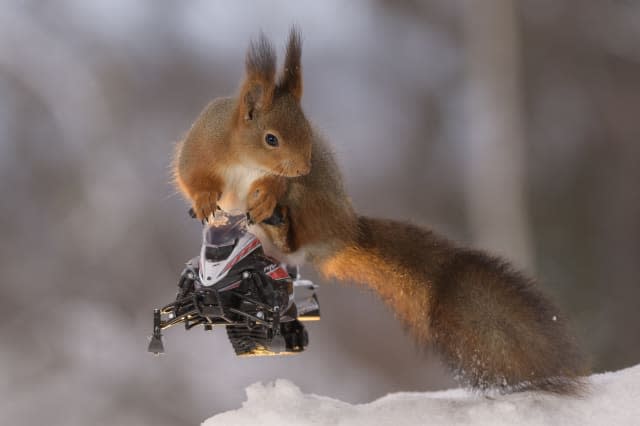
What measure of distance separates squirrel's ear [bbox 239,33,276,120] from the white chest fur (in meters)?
0.09

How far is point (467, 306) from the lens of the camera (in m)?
1.35

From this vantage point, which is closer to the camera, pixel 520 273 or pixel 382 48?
pixel 520 273

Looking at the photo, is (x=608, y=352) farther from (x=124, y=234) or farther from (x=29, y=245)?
(x=29, y=245)

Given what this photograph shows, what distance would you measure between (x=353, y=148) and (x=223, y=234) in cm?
128

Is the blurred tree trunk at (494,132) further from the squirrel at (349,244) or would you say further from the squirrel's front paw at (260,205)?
the squirrel's front paw at (260,205)

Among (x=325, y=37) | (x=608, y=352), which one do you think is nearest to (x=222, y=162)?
(x=325, y=37)

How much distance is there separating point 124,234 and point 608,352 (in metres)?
1.58

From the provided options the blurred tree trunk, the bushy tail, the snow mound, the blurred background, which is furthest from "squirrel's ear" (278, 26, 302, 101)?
the blurred tree trunk

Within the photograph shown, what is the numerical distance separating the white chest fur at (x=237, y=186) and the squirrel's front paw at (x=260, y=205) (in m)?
0.02

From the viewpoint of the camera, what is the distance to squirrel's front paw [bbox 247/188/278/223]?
130cm

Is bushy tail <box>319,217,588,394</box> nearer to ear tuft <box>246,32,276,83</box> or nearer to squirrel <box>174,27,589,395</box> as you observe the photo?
squirrel <box>174,27,589,395</box>

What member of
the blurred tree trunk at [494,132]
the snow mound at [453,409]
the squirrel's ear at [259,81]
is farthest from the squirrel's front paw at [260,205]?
the blurred tree trunk at [494,132]

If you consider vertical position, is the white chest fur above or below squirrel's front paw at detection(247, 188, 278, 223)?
above

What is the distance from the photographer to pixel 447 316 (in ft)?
4.47
